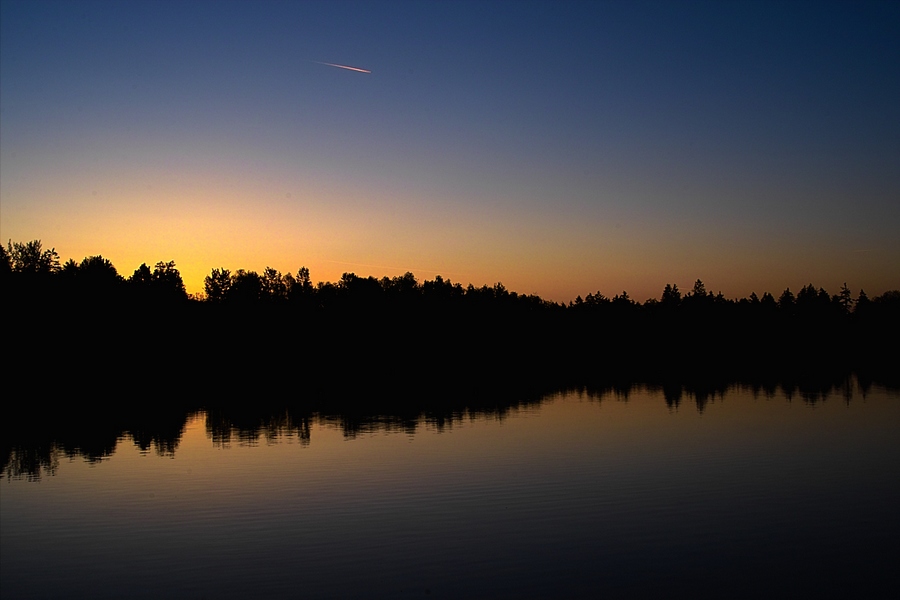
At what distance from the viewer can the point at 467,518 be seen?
21359 mm

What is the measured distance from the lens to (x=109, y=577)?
1673 centimetres

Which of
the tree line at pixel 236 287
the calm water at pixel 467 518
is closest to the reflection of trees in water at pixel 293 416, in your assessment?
the calm water at pixel 467 518

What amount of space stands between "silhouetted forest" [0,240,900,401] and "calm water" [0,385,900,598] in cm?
3790

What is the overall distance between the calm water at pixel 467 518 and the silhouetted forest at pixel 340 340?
3790cm

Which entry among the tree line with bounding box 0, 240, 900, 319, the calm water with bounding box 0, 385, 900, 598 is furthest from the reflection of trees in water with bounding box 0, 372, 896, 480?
the tree line with bounding box 0, 240, 900, 319

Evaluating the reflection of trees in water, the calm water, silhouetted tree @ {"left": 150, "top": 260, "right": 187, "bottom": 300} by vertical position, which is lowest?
the calm water

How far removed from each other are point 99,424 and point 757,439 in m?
39.6

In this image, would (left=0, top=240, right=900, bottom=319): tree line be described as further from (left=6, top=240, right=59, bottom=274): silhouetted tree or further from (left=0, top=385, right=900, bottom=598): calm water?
(left=0, top=385, right=900, bottom=598): calm water

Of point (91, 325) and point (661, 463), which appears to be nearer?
point (661, 463)

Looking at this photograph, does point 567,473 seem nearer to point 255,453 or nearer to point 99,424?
point 255,453

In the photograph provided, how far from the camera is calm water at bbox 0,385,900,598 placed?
1625 centimetres

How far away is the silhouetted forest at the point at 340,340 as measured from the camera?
8525 cm

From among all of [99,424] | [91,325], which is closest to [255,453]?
[99,424]

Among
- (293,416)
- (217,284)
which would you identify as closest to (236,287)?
(217,284)
